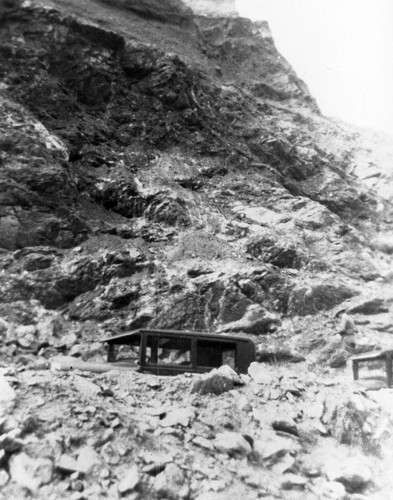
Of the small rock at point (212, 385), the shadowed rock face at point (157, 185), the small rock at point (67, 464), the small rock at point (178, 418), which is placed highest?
the shadowed rock face at point (157, 185)

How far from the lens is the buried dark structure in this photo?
9836 millimetres

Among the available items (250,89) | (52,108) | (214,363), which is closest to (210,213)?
(52,108)

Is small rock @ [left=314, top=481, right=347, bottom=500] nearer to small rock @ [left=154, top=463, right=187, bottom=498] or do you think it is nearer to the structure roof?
small rock @ [left=154, top=463, right=187, bottom=498]

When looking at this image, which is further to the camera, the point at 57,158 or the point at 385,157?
the point at 385,157

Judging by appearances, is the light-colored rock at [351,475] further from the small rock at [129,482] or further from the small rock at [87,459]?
the small rock at [87,459]

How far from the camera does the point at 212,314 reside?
18203 mm

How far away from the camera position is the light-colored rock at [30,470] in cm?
541

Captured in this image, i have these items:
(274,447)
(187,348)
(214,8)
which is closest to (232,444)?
(274,447)

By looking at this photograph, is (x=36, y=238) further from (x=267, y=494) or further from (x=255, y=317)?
(x=267, y=494)

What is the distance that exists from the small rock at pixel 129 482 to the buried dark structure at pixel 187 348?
3.84 metres

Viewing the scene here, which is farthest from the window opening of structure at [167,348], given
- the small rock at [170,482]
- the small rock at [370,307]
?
the small rock at [370,307]

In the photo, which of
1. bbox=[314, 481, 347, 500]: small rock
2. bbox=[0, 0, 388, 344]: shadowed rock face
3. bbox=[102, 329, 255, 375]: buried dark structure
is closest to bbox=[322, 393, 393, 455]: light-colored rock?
bbox=[314, 481, 347, 500]: small rock

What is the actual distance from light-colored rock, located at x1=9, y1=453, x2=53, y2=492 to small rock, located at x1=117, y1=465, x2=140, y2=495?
0.87 meters

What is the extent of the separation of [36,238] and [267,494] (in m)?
15.9
